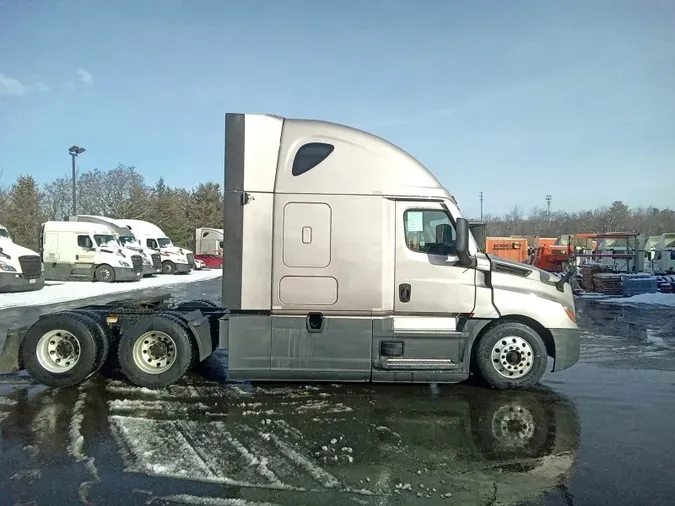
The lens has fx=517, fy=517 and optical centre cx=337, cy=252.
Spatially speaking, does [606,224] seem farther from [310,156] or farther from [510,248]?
[310,156]

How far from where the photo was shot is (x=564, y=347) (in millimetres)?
6820

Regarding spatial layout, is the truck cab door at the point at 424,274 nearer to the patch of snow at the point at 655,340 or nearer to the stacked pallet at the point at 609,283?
the patch of snow at the point at 655,340

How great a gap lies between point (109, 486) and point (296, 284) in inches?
121

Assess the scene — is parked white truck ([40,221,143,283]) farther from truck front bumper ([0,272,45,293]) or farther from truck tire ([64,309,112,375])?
truck tire ([64,309,112,375])

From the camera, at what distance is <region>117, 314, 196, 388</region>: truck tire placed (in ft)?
22.2

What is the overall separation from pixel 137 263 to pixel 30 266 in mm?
8106

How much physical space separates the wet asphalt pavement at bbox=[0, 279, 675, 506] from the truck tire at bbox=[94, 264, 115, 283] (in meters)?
20.3

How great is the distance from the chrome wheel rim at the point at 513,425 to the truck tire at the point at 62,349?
513 centimetres

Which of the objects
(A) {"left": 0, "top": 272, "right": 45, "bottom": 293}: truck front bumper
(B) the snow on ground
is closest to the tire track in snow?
(B) the snow on ground

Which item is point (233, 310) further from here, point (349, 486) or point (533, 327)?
point (533, 327)

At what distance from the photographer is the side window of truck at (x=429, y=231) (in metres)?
6.67

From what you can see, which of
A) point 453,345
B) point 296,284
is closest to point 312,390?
point 296,284

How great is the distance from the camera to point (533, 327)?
700cm

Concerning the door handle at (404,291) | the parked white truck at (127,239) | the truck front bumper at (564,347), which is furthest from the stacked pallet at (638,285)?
the parked white truck at (127,239)
